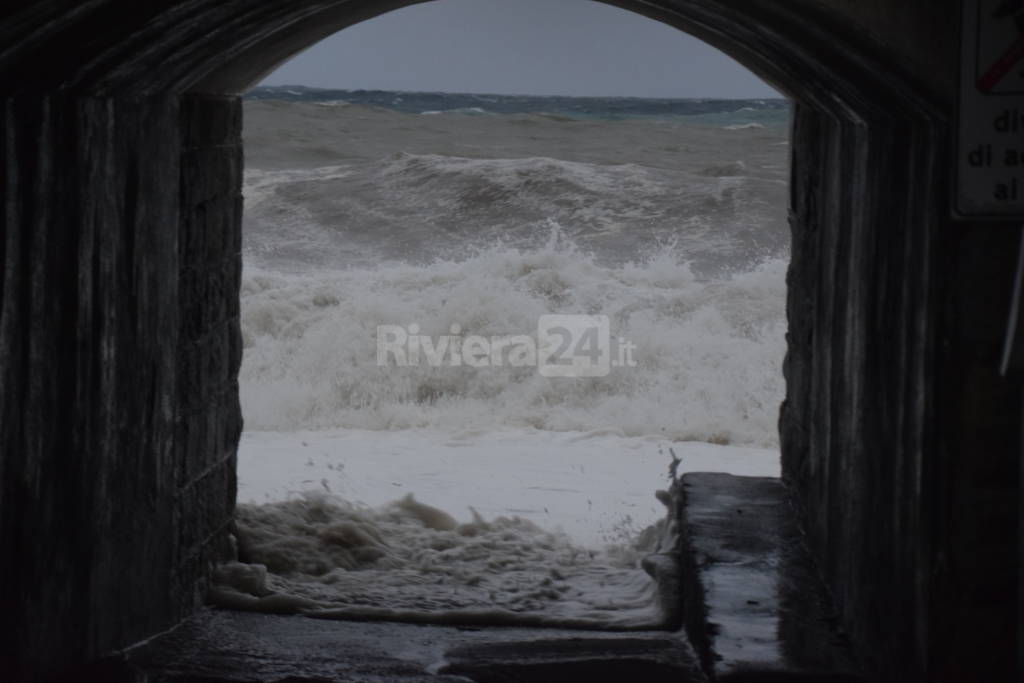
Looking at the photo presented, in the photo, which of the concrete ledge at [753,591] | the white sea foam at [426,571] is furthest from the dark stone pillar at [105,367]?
the concrete ledge at [753,591]

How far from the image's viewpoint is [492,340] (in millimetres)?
16453

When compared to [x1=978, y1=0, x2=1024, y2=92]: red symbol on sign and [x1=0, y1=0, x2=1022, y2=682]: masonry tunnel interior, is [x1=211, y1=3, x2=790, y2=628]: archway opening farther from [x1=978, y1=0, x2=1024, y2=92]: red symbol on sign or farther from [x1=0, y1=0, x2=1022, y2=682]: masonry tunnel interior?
[x1=978, y1=0, x2=1024, y2=92]: red symbol on sign

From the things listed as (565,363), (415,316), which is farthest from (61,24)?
(415,316)

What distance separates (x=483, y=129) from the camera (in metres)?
31.9

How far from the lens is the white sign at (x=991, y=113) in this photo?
261cm

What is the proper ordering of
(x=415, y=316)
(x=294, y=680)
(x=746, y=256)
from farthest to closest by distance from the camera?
(x=746, y=256)
(x=415, y=316)
(x=294, y=680)

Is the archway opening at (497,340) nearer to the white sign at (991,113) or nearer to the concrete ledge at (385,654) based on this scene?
the concrete ledge at (385,654)

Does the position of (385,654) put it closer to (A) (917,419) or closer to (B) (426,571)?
(B) (426,571)

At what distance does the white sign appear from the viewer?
8.57ft

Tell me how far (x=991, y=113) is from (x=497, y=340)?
13797 millimetres

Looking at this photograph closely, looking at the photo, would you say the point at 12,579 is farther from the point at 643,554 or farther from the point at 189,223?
the point at 643,554

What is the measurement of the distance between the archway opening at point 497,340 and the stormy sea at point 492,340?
0.03 meters

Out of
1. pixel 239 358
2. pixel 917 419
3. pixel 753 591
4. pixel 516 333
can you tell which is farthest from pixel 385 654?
pixel 516 333

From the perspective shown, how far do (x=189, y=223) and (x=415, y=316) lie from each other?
39.2 ft
